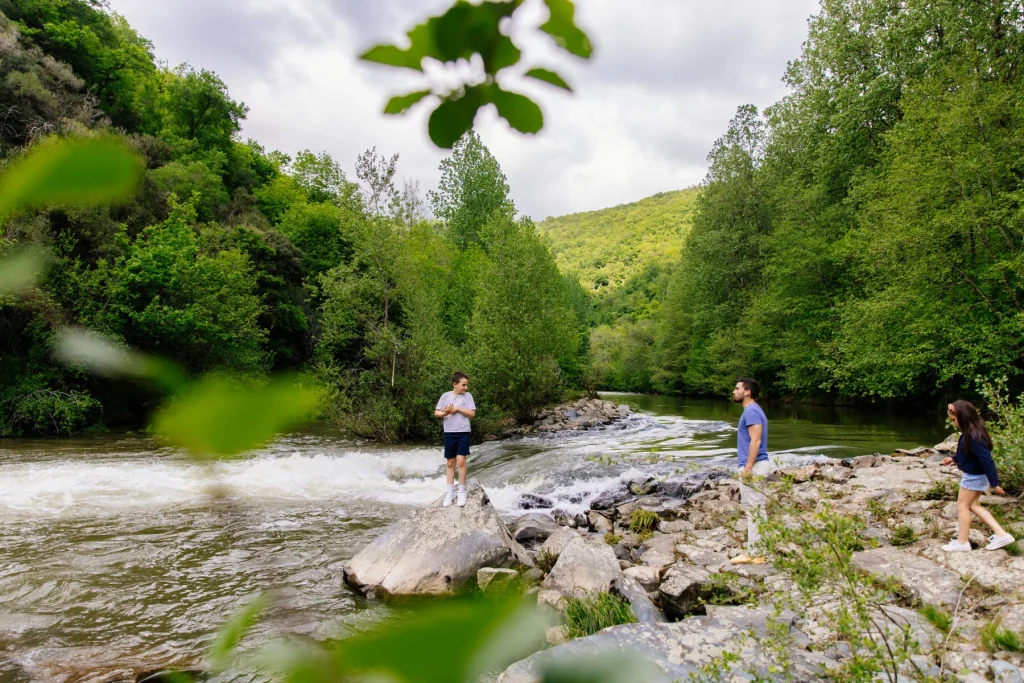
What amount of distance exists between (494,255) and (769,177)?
18325mm

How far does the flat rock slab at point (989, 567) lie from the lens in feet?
15.6

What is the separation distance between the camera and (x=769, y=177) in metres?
33.0

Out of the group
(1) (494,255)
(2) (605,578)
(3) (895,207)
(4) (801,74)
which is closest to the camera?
(2) (605,578)

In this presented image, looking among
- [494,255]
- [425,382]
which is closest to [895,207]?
[494,255]

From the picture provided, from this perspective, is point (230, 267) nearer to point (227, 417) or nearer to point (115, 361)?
point (115, 361)

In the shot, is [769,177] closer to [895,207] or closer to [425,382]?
[895,207]

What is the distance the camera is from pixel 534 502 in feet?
36.9

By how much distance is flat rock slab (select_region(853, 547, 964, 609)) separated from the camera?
4.79 m

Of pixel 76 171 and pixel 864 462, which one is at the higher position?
pixel 76 171

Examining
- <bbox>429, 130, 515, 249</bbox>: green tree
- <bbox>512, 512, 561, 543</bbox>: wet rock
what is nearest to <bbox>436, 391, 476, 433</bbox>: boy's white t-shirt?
<bbox>512, 512, 561, 543</bbox>: wet rock

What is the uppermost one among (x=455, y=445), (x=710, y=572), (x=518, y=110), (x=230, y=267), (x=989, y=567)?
(x=230, y=267)

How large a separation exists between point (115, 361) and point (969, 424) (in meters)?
7.27

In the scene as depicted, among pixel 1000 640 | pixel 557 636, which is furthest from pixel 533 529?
pixel 1000 640

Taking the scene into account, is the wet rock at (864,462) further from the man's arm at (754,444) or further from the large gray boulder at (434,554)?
the large gray boulder at (434,554)
